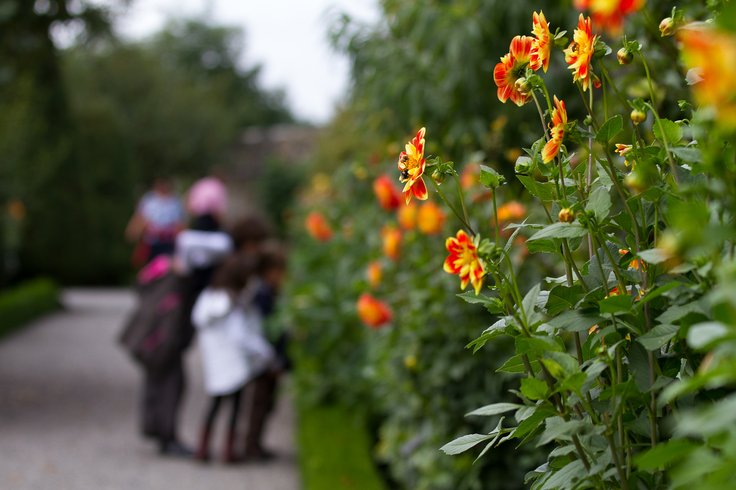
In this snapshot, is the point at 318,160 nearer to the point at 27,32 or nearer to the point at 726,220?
the point at 27,32

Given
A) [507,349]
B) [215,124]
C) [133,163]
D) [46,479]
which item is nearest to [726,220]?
[507,349]

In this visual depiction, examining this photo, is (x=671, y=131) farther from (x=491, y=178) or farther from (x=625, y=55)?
(x=491, y=178)

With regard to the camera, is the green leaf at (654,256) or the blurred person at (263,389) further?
the blurred person at (263,389)

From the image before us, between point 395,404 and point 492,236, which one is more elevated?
point 492,236

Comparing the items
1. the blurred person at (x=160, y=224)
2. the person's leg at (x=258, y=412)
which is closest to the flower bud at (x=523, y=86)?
the person's leg at (x=258, y=412)

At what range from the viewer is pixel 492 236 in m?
3.77

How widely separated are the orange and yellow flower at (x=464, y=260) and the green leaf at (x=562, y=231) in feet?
0.29

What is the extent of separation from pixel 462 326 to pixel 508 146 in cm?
107

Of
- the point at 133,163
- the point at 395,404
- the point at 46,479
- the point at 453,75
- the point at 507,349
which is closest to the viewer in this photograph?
the point at 507,349

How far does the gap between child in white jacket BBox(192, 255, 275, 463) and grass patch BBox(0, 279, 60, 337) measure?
5827 millimetres

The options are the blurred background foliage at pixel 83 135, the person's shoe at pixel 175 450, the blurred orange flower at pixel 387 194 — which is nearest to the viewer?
the blurred orange flower at pixel 387 194

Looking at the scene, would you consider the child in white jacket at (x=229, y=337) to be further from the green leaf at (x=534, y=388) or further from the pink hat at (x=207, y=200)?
the green leaf at (x=534, y=388)

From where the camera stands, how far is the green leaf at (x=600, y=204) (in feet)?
4.58

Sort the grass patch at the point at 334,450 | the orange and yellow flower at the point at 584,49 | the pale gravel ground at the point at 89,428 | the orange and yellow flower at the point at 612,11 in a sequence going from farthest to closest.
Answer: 1. the pale gravel ground at the point at 89,428
2. the grass patch at the point at 334,450
3. the orange and yellow flower at the point at 584,49
4. the orange and yellow flower at the point at 612,11
